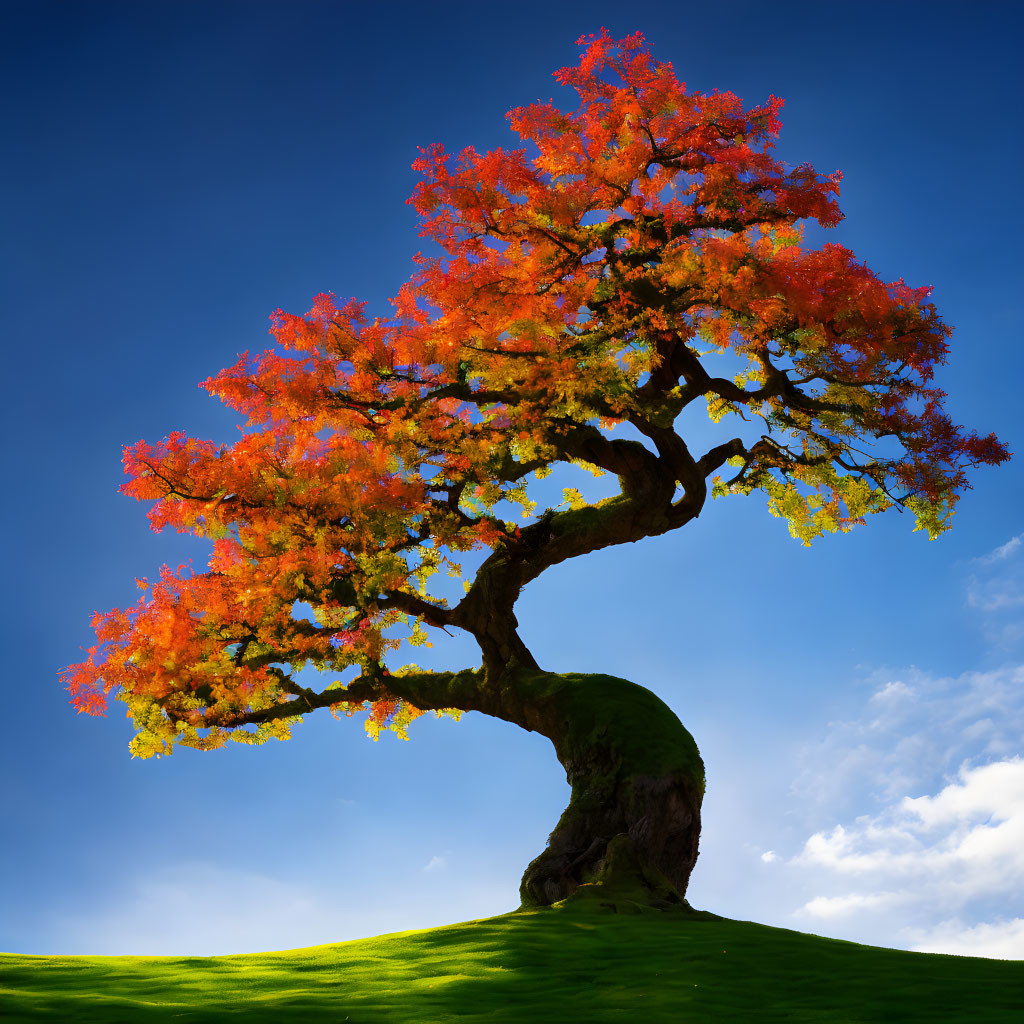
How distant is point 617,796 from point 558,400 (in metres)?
5.55

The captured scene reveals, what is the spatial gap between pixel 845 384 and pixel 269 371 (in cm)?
799

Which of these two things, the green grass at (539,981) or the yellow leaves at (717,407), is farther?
the yellow leaves at (717,407)

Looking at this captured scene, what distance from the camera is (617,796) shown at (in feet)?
45.1

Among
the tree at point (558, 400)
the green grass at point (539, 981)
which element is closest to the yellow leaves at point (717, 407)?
the tree at point (558, 400)

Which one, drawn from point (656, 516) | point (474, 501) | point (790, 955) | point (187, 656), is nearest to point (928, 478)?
point (656, 516)

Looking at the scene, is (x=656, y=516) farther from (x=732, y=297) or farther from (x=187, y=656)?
(x=187, y=656)

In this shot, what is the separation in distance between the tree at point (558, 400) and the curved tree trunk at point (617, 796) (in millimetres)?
43

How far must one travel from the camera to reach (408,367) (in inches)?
511

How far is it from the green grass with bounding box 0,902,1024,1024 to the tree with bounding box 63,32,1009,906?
2.77 m

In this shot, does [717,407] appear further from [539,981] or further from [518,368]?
[539,981]

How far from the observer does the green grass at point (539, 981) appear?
7.53 m

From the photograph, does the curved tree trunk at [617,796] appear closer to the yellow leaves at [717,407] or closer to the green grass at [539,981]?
the green grass at [539,981]

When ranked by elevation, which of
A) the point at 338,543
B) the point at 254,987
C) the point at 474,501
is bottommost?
the point at 254,987

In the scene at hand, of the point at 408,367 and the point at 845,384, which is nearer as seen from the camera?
the point at 408,367
